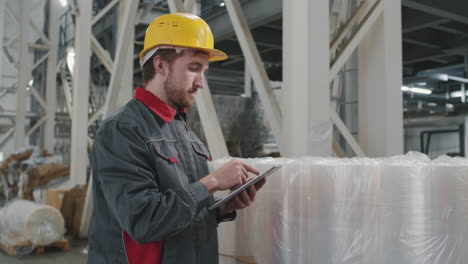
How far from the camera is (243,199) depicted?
1623 mm

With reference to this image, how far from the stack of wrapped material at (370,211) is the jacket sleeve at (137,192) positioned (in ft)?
1.49

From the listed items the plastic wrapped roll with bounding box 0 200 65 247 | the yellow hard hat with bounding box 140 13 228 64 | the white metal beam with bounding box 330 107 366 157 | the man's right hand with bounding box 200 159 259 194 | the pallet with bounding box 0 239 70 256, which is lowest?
the pallet with bounding box 0 239 70 256

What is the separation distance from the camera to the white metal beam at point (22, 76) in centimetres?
958

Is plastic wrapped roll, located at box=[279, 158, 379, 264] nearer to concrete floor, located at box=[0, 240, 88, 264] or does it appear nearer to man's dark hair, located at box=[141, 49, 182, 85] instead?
man's dark hair, located at box=[141, 49, 182, 85]

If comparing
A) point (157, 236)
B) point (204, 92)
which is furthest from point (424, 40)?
point (157, 236)

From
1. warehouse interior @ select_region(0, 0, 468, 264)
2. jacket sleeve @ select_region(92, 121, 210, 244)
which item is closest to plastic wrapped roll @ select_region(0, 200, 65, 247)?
warehouse interior @ select_region(0, 0, 468, 264)

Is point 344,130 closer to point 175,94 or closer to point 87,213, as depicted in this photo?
point 175,94

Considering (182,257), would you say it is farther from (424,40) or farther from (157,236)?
(424,40)

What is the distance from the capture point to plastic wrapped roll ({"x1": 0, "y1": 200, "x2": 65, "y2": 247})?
196 inches

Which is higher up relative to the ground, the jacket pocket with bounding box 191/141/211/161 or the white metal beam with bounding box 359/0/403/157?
the white metal beam with bounding box 359/0/403/157

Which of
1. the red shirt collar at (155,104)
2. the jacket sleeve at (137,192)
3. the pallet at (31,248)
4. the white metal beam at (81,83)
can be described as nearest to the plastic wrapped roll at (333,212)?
the jacket sleeve at (137,192)

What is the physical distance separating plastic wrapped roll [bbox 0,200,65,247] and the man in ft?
13.0

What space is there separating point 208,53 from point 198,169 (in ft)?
1.55

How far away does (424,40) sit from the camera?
8500 millimetres
